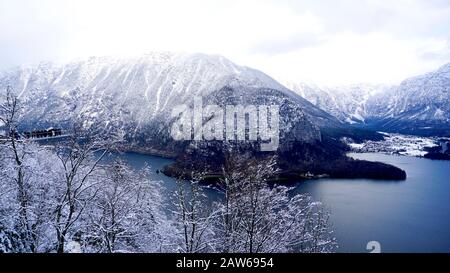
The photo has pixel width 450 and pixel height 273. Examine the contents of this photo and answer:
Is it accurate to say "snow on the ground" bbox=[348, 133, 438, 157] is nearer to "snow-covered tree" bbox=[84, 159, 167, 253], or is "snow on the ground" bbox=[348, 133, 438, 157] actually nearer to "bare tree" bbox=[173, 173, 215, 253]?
"snow-covered tree" bbox=[84, 159, 167, 253]

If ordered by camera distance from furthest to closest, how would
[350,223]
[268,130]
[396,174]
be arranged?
[268,130], [396,174], [350,223]

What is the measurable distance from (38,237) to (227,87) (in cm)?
11025

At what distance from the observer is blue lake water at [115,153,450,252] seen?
26109 millimetres

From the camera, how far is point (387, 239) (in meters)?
26.8

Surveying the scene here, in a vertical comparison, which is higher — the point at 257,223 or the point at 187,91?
the point at 187,91

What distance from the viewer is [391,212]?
35.6 meters

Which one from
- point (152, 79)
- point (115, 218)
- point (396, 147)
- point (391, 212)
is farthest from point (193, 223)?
point (152, 79)

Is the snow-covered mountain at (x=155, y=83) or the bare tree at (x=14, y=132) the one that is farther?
the snow-covered mountain at (x=155, y=83)

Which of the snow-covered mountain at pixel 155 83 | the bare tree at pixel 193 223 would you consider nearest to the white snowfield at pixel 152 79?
the snow-covered mountain at pixel 155 83

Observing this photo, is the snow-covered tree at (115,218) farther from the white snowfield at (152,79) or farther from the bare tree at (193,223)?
the white snowfield at (152,79)

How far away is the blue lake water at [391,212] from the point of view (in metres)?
26.1
